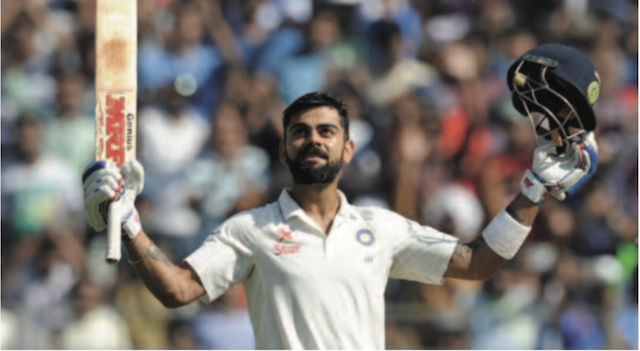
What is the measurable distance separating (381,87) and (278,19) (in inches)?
38.1

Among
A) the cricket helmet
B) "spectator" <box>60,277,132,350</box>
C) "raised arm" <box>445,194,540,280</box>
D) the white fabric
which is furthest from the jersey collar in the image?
"spectator" <box>60,277,132,350</box>

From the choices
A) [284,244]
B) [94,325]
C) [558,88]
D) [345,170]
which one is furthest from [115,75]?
[345,170]

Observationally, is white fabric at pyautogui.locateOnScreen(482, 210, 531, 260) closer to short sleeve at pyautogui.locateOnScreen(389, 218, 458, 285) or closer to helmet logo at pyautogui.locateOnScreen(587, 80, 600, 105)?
short sleeve at pyautogui.locateOnScreen(389, 218, 458, 285)

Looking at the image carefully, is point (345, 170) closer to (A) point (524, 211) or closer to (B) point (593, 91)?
(A) point (524, 211)

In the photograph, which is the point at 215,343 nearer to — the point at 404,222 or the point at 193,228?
the point at 193,228

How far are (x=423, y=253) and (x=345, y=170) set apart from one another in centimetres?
339

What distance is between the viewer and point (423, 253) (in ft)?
18.3

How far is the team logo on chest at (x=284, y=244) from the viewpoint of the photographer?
538 centimetres

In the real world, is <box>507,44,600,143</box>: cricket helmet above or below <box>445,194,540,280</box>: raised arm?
above

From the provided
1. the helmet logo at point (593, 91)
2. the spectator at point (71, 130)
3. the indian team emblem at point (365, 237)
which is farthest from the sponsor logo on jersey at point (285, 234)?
the spectator at point (71, 130)

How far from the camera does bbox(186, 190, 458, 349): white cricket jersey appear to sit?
17.3 feet

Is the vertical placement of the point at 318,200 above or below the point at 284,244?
above

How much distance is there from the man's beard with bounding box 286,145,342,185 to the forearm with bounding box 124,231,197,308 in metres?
0.63

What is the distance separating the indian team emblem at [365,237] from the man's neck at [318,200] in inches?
5.0
